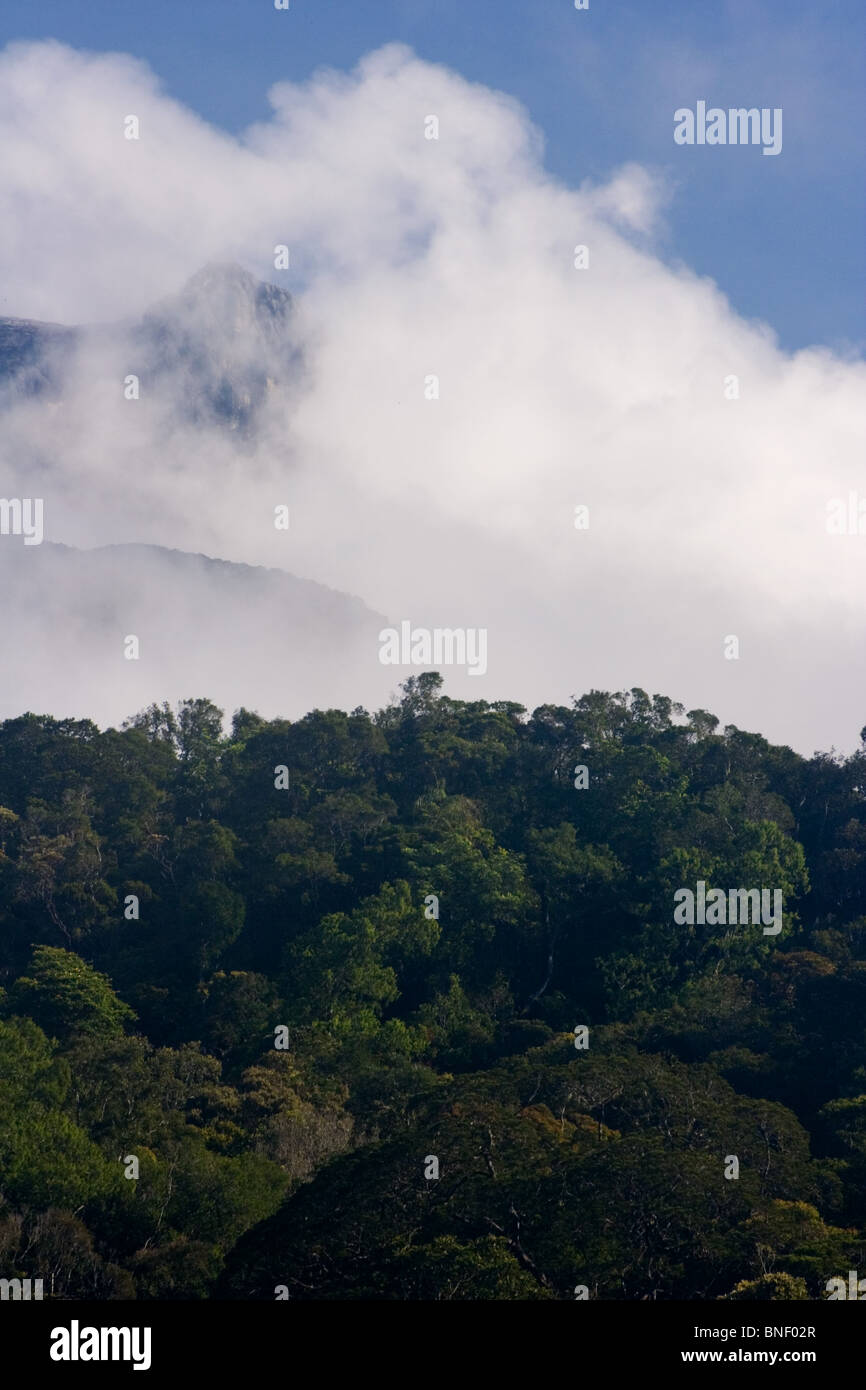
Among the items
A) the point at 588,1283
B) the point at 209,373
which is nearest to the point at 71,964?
the point at 588,1283

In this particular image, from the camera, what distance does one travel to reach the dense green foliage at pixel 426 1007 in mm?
27203

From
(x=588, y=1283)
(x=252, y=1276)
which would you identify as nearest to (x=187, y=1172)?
(x=252, y=1276)

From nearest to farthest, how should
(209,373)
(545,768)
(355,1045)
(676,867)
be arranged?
(355,1045) < (676,867) < (545,768) < (209,373)

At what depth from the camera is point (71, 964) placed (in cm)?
4538

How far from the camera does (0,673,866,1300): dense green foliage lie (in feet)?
89.2

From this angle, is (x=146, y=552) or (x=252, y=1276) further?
(x=146, y=552)

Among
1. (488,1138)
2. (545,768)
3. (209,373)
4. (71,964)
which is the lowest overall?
(488,1138)

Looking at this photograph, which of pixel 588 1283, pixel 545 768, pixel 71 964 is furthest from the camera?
pixel 545 768

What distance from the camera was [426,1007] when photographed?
148 feet

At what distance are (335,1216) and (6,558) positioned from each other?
520ft

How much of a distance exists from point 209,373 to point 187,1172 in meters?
170
